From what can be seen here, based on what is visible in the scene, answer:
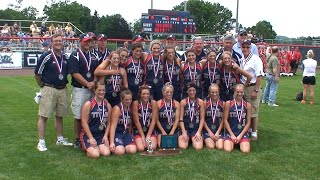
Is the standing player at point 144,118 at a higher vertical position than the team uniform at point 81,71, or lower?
lower

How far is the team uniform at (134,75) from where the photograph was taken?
658 centimetres

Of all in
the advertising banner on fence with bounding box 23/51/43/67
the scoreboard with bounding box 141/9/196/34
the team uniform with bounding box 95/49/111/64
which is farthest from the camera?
the scoreboard with bounding box 141/9/196/34

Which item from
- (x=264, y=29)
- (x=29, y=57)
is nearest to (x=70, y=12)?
(x=264, y=29)

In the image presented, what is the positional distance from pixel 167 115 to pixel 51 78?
1.91 meters

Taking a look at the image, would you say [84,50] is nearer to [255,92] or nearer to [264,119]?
[255,92]

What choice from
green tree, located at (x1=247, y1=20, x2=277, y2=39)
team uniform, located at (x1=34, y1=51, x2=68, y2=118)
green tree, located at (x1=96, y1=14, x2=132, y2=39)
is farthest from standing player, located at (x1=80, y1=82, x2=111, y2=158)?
green tree, located at (x1=247, y1=20, x2=277, y2=39)

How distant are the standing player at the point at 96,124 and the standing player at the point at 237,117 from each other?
1.94 meters

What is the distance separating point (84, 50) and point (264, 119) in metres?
4.84

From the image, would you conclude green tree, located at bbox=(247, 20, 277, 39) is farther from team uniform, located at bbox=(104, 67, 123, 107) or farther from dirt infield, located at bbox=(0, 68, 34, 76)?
team uniform, located at bbox=(104, 67, 123, 107)

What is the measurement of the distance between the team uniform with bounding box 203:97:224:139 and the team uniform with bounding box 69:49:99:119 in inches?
76.4

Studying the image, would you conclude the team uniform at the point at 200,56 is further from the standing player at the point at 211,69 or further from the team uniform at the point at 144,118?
the team uniform at the point at 144,118

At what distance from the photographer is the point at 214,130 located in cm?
693

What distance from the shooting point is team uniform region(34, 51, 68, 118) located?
6.35 m

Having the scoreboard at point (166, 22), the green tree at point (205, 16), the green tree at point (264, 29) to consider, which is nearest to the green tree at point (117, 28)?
the scoreboard at point (166, 22)
